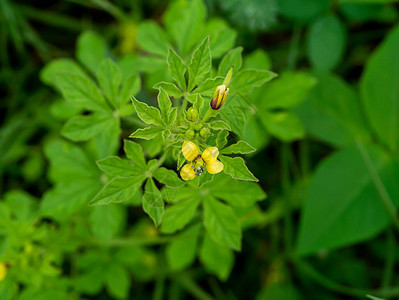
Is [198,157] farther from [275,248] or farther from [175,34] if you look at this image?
[275,248]

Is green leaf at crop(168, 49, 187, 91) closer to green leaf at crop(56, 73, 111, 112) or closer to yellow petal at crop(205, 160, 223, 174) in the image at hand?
yellow petal at crop(205, 160, 223, 174)

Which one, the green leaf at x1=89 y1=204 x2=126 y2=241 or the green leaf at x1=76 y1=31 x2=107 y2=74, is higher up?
A: the green leaf at x1=76 y1=31 x2=107 y2=74

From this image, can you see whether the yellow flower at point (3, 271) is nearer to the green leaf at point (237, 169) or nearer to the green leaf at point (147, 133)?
the green leaf at point (147, 133)

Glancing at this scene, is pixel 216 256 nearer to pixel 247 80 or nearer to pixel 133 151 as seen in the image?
pixel 133 151

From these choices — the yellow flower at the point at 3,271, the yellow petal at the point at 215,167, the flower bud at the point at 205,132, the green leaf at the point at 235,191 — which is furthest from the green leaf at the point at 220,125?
the yellow flower at the point at 3,271

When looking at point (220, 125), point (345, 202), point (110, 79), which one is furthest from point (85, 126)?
point (345, 202)

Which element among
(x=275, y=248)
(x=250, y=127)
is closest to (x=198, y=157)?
A: (x=250, y=127)

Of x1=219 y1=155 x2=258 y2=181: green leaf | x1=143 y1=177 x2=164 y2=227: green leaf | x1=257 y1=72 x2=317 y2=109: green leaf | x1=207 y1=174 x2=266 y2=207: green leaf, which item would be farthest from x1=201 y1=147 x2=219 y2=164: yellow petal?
x1=257 y1=72 x2=317 y2=109: green leaf
